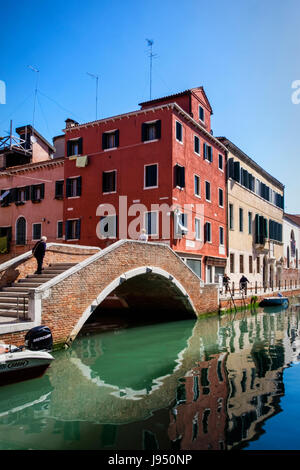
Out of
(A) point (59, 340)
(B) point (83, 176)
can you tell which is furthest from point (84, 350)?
(B) point (83, 176)

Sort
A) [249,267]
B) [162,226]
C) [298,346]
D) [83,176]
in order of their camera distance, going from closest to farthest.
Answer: [298,346] < [162,226] < [83,176] < [249,267]

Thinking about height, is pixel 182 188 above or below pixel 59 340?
above

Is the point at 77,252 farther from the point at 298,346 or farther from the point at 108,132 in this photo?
the point at 108,132

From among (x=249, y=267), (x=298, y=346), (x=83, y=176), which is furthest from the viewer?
(x=249, y=267)

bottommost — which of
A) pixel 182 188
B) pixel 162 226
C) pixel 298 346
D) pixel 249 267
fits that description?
pixel 298 346

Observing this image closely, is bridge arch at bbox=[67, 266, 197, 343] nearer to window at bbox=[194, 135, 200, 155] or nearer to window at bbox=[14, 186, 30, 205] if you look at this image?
window at bbox=[194, 135, 200, 155]

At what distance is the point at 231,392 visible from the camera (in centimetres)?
653

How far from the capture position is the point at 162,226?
17734 millimetres

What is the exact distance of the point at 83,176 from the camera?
68.4 ft

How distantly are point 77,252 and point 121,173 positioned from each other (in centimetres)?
750

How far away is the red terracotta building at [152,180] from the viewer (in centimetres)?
1806

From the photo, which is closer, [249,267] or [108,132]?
[108,132]

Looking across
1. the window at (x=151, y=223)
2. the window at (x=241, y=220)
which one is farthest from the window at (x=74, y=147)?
the window at (x=241, y=220)

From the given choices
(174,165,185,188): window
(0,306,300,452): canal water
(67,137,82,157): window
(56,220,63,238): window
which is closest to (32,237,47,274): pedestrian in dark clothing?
(0,306,300,452): canal water
